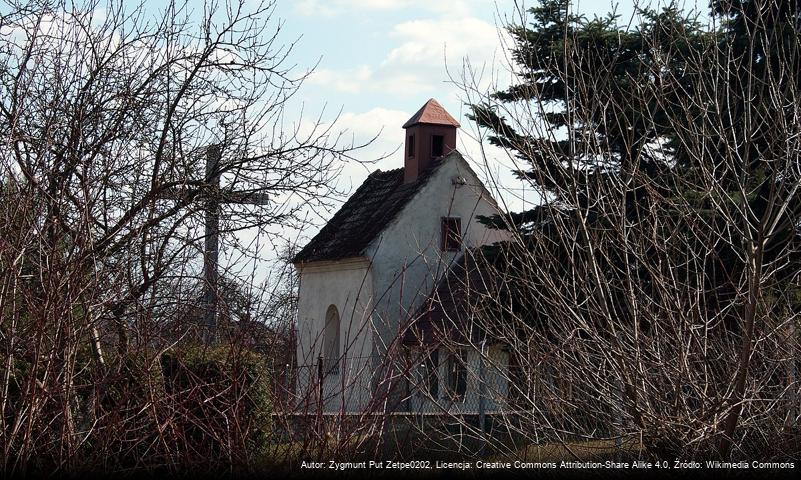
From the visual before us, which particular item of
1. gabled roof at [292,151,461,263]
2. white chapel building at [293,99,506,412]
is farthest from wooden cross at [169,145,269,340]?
gabled roof at [292,151,461,263]

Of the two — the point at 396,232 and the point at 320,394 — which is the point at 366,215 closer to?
the point at 396,232

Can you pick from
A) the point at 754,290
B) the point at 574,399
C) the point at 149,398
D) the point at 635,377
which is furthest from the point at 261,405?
the point at 754,290

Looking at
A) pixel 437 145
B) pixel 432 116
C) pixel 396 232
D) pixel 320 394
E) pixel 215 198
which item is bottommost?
pixel 320 394

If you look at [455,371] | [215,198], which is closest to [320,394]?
[455,371]

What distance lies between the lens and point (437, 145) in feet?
97.0

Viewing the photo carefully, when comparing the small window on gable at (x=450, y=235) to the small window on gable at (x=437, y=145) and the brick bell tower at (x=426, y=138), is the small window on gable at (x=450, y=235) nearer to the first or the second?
the brick bell tower at (x=426, y=138)

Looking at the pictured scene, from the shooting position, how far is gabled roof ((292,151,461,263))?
27859 mm

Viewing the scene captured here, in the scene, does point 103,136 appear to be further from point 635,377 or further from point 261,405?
point 635,377

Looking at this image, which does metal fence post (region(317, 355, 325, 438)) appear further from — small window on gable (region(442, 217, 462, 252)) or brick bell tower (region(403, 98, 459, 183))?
brick bell tower (region(403, 98, 459, 183))

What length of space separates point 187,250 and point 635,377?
343 cm

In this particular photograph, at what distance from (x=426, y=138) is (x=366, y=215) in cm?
300

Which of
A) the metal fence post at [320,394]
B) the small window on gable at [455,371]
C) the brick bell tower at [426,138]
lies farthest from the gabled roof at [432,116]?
the metal fence post at [320,394]

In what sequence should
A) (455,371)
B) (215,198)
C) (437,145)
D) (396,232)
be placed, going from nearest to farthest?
(455,371) < (215,198) < (396,232) < (437,145)

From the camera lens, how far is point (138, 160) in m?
8.23
